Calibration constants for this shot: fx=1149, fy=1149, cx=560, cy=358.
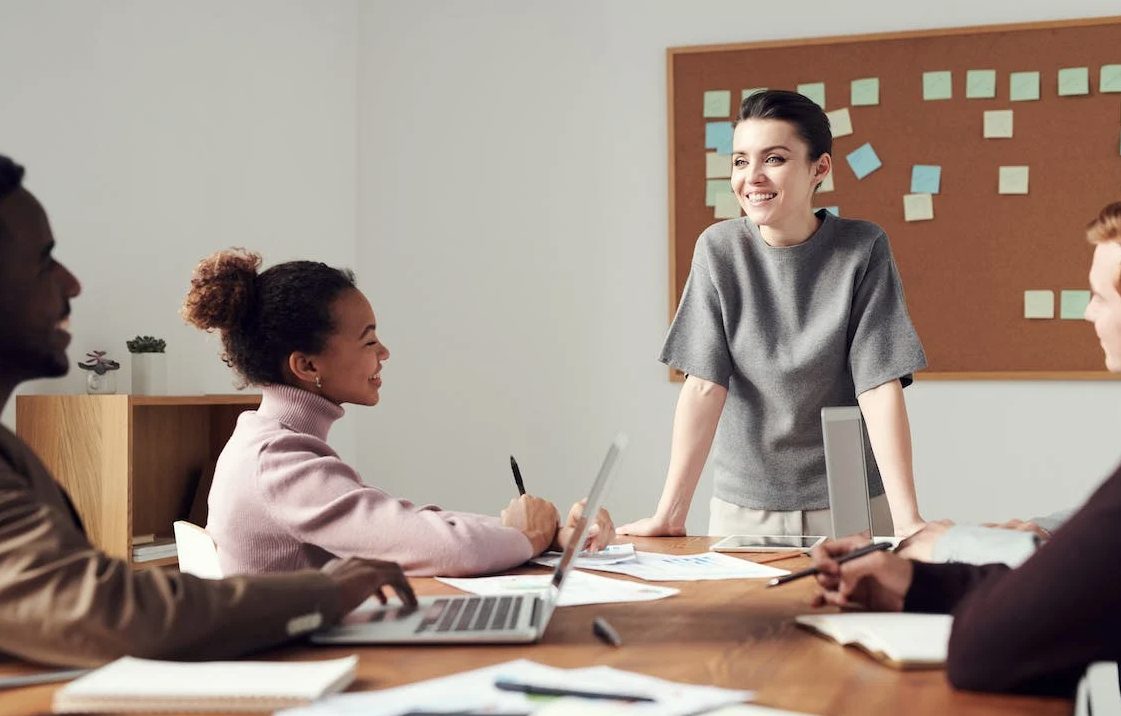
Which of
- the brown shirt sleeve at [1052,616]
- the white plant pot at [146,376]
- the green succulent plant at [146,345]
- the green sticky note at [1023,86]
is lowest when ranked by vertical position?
the brown shirt sleeve at [1052,616]

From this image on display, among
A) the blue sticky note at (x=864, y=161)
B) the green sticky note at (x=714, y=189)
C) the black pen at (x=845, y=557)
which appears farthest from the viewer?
the green sticky note at (x=714, y=189)

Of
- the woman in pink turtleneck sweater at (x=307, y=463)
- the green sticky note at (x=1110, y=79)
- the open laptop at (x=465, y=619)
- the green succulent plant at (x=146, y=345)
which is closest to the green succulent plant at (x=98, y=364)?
the green succulent plant at (x=146, y=345)

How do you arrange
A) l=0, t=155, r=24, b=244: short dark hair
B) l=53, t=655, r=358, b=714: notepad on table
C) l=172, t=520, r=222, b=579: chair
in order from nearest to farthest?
l=53, t=655, r=358, b=714: notepad on table, l=0, t=155, r=24, b=244: short dark hair, l=172, t=520, r=222, b=579: chair

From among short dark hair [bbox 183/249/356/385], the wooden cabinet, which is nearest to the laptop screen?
short dark hair [bbox 183/249/356/385]

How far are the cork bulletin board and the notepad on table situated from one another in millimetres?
3146

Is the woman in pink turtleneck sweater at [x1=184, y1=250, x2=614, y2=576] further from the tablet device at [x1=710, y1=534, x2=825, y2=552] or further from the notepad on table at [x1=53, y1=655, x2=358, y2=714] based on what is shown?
the notepad on table at [x1=53, y1=655, x2=358, y2=714]

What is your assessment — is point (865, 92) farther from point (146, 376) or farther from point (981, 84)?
point (146, 376)

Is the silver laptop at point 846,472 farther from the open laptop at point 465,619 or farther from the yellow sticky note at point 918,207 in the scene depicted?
the yellow sticky note at point 918,207

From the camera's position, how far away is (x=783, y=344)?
7.36 feet

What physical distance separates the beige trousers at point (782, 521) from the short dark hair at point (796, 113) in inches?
27.3

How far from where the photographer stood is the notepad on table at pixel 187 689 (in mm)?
887

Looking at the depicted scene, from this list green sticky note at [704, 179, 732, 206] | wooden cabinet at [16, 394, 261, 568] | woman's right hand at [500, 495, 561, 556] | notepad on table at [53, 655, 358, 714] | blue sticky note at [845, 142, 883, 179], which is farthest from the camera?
green sticky note at [704, 179, 732, 206]

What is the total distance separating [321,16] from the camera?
165 inches

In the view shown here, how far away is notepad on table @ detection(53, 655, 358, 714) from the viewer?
887mm
